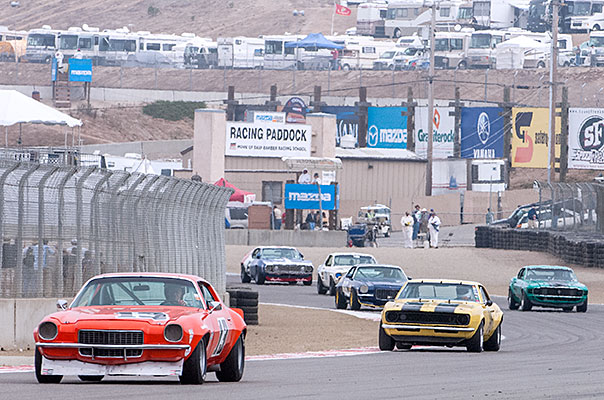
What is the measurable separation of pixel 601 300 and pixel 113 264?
1662cm

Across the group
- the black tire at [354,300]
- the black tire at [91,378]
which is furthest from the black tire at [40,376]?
the black tire at [354,300]

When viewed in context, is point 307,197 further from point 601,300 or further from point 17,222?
point 17,222

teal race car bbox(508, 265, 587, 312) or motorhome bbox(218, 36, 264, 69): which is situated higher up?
motorhome bbox(218, 36, 264, 69)

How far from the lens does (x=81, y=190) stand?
1727cm

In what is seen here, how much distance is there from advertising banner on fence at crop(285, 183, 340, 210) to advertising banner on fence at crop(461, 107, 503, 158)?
80.6 ft

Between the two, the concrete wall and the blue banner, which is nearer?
the concrete wall

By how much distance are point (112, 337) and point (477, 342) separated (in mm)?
7345

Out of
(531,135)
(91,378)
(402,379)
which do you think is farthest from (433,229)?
(91,378)

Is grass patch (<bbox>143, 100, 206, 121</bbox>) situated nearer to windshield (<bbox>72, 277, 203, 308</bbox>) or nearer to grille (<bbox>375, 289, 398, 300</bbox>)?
grille (<bbox>375, 289, 398, 300</bbox>)

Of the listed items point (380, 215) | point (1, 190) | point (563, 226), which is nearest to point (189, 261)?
point (1, 190)

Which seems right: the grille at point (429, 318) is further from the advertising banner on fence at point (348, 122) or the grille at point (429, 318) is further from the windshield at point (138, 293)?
the advertising banner on fence at point (348, 122)

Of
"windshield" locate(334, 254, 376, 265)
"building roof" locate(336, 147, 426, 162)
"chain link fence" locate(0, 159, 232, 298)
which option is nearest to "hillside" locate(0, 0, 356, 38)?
"building roof" locate(336, 147, 426, 162)

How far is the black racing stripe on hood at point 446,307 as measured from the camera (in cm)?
1712

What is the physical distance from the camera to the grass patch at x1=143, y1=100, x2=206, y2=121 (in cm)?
9025
